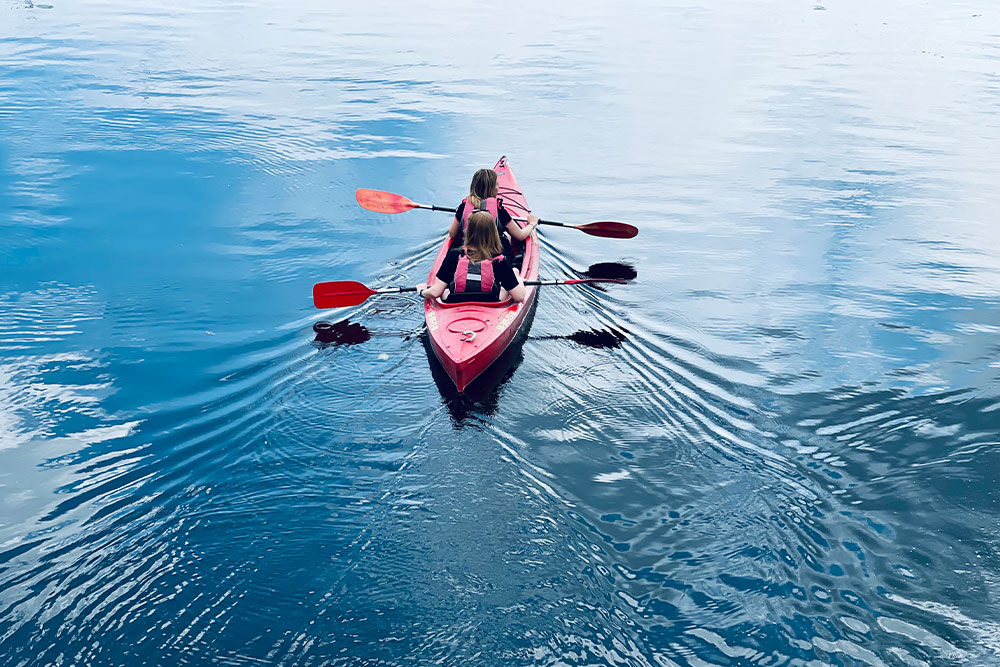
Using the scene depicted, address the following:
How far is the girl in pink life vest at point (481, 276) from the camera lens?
828 cm

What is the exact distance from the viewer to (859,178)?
14859 millimetres

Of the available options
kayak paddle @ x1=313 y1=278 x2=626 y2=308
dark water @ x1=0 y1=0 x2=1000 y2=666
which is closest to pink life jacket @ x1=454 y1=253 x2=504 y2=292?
kayak paddle @ x1=313 y1=278 x2=626 y2=308

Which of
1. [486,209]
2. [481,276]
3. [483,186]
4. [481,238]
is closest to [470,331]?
[481,276]

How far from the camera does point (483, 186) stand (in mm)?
8680

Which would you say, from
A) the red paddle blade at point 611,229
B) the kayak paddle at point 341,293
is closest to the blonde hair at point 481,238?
the kayak paddle at point 341,293

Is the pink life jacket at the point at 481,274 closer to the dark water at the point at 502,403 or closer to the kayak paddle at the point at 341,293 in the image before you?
the kayak paddle at the point at 341,293

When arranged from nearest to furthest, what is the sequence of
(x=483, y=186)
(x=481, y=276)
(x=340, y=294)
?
1. (x=481, y=276)
2. (x=483, y=186)
3. (x=340, y=294)

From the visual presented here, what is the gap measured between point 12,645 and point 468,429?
366 cm

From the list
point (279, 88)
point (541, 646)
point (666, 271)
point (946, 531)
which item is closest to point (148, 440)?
point (541, 646)

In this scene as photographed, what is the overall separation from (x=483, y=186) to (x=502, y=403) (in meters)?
2.72

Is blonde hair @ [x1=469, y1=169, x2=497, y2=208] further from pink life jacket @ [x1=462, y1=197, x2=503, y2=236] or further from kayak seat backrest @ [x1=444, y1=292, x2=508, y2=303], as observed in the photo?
kayak seat backrest @ [x1=444, y1=292, x2=508, y2=303]

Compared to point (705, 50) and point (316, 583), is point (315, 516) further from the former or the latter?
point (705, 50)

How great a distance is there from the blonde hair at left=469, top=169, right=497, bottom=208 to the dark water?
1.61 meters

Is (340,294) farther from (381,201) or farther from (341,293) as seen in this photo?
(381,201)
